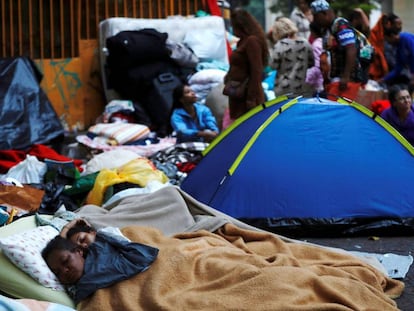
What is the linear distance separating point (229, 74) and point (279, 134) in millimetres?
1682

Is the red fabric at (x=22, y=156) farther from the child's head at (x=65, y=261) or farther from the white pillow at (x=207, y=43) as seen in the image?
the child's head at (x=65, y=261)

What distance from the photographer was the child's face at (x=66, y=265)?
178 inches

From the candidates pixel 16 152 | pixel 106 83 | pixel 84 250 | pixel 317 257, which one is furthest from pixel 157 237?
pixel 106 83

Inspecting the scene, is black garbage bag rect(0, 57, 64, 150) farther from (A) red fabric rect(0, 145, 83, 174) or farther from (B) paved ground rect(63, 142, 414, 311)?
(B) paved ground rect(63, 142, 414, 311)

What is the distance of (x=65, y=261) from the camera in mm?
4531

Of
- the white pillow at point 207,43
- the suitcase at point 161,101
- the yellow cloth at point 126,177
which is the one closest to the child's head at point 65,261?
the yellow cloth at point 126,177

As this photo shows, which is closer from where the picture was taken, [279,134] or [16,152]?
[279,134]

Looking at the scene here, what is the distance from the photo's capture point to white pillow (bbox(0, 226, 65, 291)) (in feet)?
14.9

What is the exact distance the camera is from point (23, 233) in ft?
15.8

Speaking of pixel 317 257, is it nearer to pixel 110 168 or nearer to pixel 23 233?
pixel 23 233

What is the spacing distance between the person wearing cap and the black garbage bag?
329 cm

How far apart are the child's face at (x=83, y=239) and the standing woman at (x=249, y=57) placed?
3648 mm

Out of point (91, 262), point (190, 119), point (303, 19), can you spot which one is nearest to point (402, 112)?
point (190, 119)

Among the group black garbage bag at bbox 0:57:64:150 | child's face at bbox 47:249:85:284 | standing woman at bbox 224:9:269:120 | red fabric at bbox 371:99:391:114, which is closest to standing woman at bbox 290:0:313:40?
red fabric at bbox 371:99:391:114
